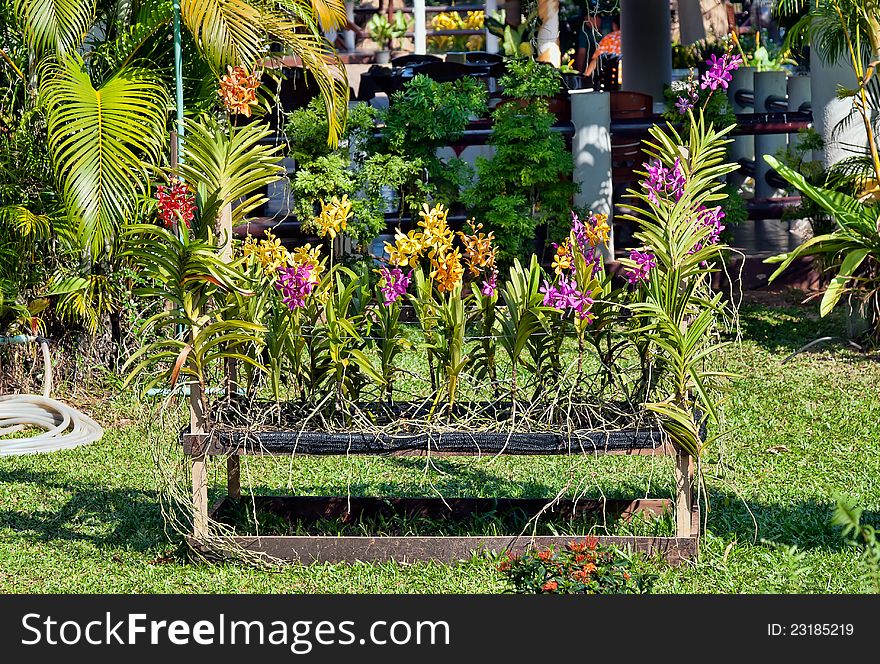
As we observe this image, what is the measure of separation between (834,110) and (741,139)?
188 inches

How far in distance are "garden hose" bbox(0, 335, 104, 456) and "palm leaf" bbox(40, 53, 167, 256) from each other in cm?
92

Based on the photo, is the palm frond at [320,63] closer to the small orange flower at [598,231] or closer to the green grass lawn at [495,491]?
the green grass lawn at [495,491]

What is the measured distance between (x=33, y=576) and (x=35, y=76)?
3367mm

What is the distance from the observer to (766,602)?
12.6ft

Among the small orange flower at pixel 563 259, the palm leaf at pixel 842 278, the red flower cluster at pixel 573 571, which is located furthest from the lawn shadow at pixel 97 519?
the palm leaf at pixel 842 278

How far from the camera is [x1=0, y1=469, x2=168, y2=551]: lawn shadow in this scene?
477cm

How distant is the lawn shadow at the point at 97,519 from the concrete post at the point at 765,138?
315 inches

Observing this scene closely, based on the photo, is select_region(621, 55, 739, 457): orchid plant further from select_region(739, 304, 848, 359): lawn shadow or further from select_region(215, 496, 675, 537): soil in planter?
select_region(739, 304, 848, 359): lawn shadow

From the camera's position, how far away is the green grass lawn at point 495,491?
4242 mm

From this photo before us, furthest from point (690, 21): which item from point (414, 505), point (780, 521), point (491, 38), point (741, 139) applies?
point (414, 505)

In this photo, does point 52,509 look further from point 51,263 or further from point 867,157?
point 867,157

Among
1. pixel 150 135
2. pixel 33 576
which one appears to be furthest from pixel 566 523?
pixel 150 135

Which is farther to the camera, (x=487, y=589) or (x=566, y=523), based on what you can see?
(x=566, y=523)

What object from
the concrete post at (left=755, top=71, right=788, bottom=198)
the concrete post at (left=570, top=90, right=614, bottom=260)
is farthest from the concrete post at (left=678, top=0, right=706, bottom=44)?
the concrete post at (left=570, top=90, right=614, bottom=260)
